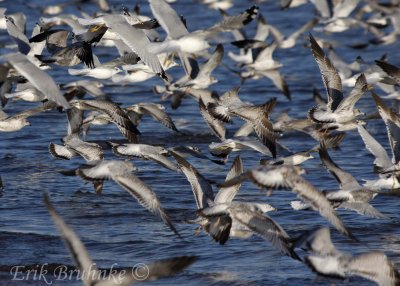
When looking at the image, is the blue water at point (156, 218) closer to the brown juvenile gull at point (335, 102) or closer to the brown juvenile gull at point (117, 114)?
the brown juvenile gull at point (117, 114)

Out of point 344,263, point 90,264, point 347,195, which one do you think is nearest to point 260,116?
point 347,195

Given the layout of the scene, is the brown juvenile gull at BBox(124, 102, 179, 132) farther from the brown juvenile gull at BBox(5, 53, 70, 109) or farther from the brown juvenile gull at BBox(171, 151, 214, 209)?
the brown juvenile gull at BBox(5, 53, 70, 109)

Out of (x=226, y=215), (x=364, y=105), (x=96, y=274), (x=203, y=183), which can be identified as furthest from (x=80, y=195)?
(x=364, y=105)

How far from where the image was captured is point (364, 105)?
1609 centimetres

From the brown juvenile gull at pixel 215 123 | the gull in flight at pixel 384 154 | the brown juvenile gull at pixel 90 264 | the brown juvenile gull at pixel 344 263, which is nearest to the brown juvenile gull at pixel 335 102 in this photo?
the gull in flight at pixel 384 154

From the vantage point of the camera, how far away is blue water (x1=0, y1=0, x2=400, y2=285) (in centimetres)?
880

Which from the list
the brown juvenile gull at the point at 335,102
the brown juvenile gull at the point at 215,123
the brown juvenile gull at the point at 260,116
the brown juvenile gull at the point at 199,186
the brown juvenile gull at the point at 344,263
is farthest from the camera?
the brown juvenile gull at the point at 215,123

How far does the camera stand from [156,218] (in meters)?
10.1

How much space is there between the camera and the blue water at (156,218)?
8.80 metres

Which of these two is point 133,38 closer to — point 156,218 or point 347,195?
point 156,218

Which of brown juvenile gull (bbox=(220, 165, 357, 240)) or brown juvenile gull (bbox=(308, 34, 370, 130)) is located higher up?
brown juvenile gull (bbox=(220, 165, 357, 240))

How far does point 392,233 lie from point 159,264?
11.9 feet

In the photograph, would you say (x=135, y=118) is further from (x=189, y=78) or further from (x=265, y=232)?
(x=265, y=232)

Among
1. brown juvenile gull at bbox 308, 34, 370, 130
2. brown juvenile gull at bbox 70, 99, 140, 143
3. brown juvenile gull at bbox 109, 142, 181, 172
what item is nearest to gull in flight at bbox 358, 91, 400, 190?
brown juvenile gull at bbox 308, 34, 370, 130
